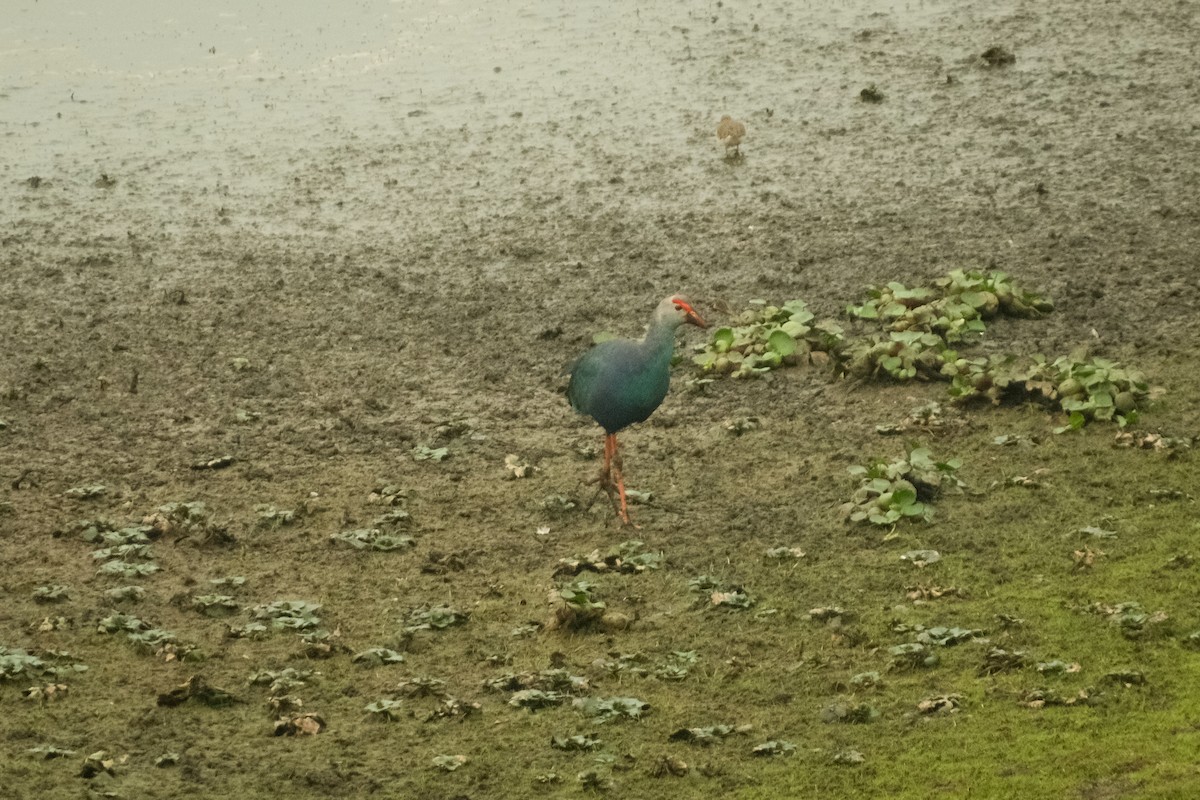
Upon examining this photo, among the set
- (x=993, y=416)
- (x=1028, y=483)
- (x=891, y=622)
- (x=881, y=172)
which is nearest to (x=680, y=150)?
(x=881, y=172)

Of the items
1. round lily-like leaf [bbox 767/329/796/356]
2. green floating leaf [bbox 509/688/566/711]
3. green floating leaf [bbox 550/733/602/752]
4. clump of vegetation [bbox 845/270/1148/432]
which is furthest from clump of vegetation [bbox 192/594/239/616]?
clump of vegetation [bbox 845/270/1148/432]

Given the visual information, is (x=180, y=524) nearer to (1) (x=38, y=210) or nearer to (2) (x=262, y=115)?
(1) (x=38, y=210)

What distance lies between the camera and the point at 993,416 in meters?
8.73

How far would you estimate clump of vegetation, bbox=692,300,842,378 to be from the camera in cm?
948

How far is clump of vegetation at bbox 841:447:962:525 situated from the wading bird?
99 cm

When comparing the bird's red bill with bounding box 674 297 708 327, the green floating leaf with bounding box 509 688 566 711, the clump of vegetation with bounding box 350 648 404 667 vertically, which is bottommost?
the clump of vegetation with bounding box 350 648 404 667

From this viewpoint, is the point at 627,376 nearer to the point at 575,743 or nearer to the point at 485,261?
the point at 575,743

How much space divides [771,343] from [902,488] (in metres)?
Result: 2.00

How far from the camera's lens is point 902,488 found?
7672mm

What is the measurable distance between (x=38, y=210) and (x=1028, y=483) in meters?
7.22

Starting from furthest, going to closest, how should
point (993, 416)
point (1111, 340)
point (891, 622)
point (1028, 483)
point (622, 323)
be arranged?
point (622, 323)
point (1111, 340)
point (993, 416)
point (1028, 483)
point (891, 622)

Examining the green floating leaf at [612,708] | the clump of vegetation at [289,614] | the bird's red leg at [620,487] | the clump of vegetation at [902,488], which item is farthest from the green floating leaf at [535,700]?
the clump of vegetation at [902,488]

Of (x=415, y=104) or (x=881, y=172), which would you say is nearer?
(x=881, y=172)

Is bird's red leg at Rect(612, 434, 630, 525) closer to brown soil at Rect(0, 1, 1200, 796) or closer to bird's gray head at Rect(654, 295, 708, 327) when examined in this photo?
brown soil at Rect(0, 1, 1200, 796)
